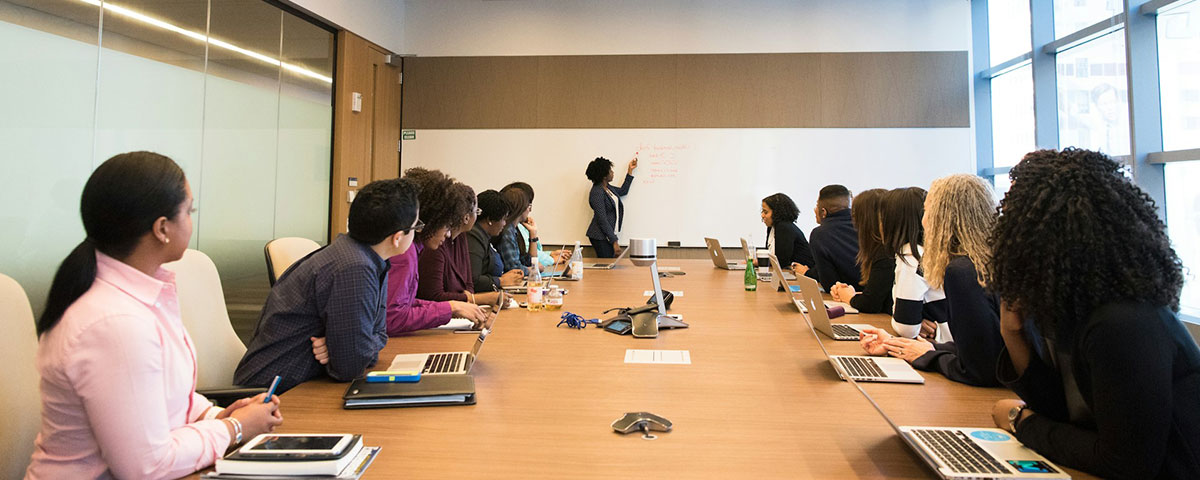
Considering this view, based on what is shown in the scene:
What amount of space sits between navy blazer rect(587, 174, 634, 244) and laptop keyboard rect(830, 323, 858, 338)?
416 centimetres

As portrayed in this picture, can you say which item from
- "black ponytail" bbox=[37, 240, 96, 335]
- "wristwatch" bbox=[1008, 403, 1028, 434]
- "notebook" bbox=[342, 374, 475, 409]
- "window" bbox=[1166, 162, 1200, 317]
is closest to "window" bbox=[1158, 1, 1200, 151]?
"window" bbox=[1166, 162, 1200, 317]

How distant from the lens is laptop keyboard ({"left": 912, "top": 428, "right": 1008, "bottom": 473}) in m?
1.07

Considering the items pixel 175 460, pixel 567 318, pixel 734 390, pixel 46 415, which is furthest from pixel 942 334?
pixel 46 415

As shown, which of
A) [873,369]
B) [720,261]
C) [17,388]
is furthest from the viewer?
[720,261]

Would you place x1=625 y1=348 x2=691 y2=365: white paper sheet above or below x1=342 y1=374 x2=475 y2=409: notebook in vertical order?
above

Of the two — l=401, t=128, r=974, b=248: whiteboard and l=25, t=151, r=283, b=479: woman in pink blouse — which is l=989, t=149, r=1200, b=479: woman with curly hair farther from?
l=401, t=128, r=974, b=248: whiteboard

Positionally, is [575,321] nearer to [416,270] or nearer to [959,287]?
[416,270]

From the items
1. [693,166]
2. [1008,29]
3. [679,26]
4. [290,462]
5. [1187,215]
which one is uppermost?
[679,26]

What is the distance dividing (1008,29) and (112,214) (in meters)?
6.97

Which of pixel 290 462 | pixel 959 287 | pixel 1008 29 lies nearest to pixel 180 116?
pixel 290 462

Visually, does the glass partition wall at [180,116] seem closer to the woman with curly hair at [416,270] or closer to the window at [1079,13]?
the woman with curly hair at [416,270]

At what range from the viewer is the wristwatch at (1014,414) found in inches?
49.5

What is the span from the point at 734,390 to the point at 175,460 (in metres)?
1.15

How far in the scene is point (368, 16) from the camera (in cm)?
611
